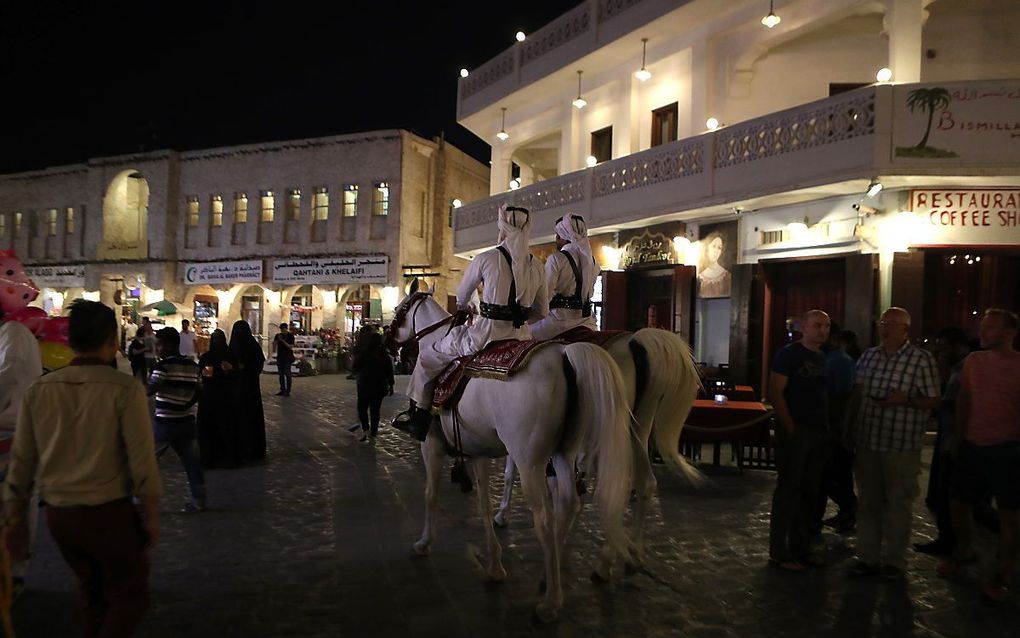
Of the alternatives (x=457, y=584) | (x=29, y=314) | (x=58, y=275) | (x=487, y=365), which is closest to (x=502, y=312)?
(x=487, y=365)

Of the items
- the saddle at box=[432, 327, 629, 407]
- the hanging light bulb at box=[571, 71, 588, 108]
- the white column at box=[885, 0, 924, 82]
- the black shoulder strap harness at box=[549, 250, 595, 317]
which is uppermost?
the hanging light bulb at box=[571, 71, 588, 108]

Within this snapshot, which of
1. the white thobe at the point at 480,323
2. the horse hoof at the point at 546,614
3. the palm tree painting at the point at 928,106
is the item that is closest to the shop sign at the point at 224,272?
the palm tree painting at the point at 928,106

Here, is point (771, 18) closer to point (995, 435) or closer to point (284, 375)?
point (995, 435)

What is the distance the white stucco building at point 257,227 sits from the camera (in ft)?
91.5

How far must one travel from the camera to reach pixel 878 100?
1032 centimetres

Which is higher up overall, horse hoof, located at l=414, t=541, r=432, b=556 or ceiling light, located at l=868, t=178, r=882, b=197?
ceiling light, located at l=868, t=178, r=882, b=197

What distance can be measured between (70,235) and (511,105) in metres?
26.9

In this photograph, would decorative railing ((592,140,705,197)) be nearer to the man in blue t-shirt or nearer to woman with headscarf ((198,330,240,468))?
the man in blue t-shirt

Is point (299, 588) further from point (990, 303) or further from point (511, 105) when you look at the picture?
point (511, 105)

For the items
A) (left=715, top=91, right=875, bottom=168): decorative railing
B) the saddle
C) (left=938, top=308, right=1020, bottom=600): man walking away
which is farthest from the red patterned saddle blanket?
(left=715, top=91, right=875, bottom=168): decorative railing

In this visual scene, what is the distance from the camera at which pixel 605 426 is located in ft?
14.4

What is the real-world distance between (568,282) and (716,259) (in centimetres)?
878

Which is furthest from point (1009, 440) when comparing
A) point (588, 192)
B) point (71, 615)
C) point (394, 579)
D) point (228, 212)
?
point (228, 212)

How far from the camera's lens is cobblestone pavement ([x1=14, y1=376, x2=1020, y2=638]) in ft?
14.0
